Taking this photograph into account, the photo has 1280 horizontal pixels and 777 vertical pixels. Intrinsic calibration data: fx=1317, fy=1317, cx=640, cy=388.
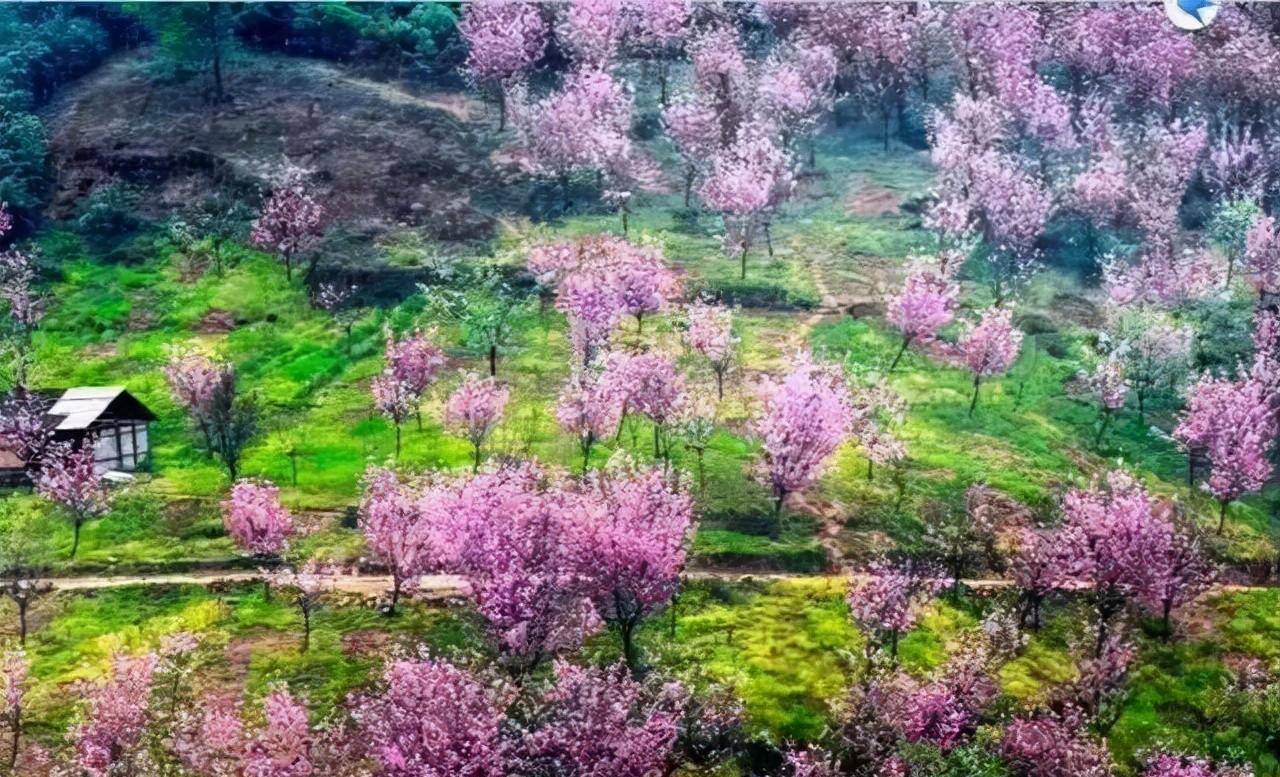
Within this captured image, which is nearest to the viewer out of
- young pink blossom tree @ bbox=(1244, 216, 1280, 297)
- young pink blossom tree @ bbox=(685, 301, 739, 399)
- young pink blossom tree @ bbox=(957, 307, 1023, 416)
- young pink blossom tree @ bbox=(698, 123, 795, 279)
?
young pink blossom tree @ bbox=(957, 307, 1023, 416)

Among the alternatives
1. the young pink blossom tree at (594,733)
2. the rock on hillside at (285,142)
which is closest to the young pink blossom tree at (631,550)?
the young pink blossom tree at (594,733)

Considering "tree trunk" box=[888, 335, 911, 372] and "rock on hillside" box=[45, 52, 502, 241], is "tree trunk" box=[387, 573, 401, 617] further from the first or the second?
"rock on hillside" box=[45, 52, 502, 241]

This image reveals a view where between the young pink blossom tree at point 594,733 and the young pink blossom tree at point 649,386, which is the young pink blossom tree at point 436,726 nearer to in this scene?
the young pink blossom tree at point 594,733

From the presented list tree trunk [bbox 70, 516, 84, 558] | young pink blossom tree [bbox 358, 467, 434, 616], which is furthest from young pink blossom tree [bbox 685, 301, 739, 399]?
tree trunk [bbox 70, 516, 84, 558]

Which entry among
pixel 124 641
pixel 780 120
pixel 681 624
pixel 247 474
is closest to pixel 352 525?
pixel 247 474

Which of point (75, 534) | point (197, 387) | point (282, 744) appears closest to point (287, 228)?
point (197, 387)

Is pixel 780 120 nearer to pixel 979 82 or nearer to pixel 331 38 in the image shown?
pixel 979 82
